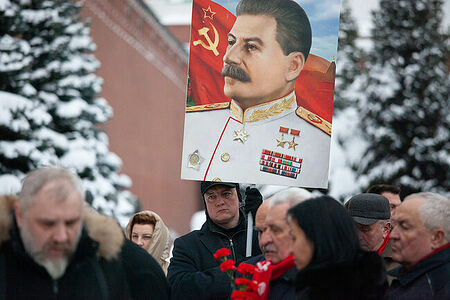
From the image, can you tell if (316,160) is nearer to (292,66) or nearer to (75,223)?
(292,66)

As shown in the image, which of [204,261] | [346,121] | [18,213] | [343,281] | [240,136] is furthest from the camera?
[346,121]

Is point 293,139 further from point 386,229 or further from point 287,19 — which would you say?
point 386,229

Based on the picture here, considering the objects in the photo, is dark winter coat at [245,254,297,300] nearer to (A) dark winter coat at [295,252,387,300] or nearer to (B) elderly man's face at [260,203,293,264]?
(B) elderly man's face at [260,203,293,264]

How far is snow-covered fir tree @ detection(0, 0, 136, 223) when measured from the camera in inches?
561

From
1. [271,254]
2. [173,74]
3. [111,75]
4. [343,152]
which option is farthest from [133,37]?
[271,254]

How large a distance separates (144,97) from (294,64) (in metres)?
25.4

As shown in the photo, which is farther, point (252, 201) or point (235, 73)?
point (252, 201)

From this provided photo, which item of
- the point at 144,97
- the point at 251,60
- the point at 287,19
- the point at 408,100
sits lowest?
the point at 251,60

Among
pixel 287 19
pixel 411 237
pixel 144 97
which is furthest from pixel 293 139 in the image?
pixel 144 97

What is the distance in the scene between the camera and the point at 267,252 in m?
3.78

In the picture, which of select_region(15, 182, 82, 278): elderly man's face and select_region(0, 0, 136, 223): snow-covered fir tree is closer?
select_region(15, 182, 82, 278): elderly man's face

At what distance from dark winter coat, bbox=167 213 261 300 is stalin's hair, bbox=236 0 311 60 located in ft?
4.98

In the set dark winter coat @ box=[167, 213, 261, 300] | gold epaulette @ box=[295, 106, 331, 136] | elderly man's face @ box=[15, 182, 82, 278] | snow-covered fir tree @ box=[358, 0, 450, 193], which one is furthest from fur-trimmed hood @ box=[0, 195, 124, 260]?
snow-covered fir tree @ box=[358, 0, 450, 193]

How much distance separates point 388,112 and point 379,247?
74.4 ft
